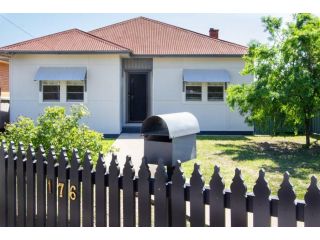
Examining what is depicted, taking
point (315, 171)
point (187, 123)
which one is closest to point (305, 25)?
point (315, 171)

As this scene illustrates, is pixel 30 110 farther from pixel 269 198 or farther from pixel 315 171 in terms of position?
pixel 269 198

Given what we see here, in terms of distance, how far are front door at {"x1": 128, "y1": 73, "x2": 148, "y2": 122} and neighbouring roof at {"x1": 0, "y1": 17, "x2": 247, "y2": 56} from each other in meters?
1.74

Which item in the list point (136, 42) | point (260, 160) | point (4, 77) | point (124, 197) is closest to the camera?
point (124, 197)

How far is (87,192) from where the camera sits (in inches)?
137

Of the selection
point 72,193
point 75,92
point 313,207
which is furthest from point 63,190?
point 75,92

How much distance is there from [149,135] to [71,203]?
131 centimetres

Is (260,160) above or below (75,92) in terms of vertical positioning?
below

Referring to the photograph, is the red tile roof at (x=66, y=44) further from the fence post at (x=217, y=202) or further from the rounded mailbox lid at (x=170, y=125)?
the fence post at (x=217, y=202)

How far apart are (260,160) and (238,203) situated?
7724mm

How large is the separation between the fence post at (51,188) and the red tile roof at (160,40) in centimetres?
1406

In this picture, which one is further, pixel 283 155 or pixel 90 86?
pixel 90 86

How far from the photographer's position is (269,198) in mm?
2590

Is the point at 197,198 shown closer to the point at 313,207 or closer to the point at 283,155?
the point at 313,207

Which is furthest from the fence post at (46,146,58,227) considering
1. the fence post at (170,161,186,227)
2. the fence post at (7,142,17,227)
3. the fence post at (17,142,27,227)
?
the fence post at (170,161,186,227)
